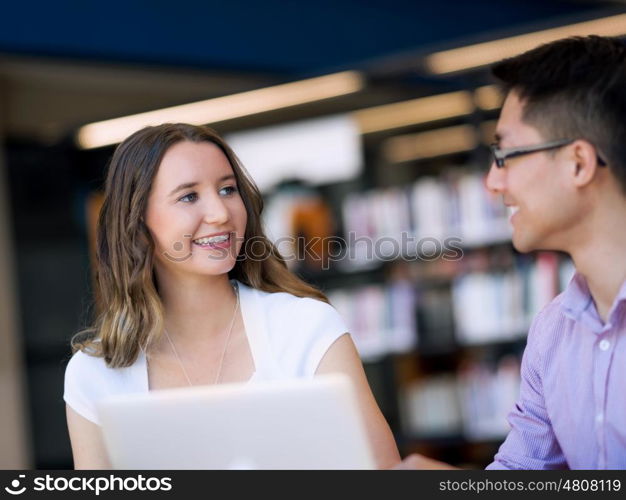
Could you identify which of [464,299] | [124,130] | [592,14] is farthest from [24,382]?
[592,14]

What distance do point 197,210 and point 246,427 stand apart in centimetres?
92

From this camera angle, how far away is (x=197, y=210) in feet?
8.05

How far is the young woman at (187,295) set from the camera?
2377 millimetres

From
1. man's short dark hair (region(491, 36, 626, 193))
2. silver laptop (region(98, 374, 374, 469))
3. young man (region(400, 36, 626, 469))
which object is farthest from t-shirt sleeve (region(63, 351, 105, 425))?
man's short dark hair (region(491, 36, 626, 193))

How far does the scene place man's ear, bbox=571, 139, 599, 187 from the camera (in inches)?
72.3

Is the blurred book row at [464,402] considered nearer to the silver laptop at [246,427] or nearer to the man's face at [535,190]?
the man's face at [535,190]

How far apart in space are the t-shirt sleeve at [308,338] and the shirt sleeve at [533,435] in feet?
1.57

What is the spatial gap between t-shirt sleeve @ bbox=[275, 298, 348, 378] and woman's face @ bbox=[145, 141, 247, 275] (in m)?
0.21

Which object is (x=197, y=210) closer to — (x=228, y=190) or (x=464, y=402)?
(x=228, y=190)

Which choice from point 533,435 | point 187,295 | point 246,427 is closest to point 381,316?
point 187,295

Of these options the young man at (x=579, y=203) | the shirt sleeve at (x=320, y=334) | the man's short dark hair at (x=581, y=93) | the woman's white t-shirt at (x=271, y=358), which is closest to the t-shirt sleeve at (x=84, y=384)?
the woman's white t-shirt at (x=271, y=358)

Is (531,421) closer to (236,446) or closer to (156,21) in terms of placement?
(236,446)

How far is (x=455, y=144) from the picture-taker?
6.24 m

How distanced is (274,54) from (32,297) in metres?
2.04
